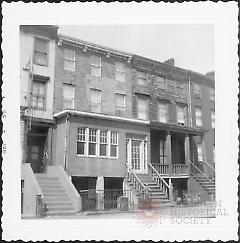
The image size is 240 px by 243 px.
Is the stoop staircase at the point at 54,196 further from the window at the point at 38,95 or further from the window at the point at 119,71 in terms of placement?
the window at the point at 119,71

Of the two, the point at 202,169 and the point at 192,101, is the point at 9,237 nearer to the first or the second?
the point at 202,169

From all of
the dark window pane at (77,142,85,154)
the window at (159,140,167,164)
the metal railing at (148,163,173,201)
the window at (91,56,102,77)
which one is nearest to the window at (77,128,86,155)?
the dark window pane at (77,142,85,154)

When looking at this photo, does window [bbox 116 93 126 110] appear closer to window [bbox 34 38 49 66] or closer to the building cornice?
the building cornice

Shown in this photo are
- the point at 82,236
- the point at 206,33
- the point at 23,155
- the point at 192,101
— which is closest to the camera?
the point at 82,236

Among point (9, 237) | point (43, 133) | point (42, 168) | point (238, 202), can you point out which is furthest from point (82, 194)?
point (238, 202)

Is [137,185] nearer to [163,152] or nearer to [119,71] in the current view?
[163,152]

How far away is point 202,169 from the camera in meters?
18.9

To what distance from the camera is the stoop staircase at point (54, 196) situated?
14.2 m

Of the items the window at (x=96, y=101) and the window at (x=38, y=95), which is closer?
the window at (x=38, y=95)

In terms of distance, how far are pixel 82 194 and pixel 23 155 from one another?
118 inches

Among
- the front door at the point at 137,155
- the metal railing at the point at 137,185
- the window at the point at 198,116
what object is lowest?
the metal railing at the point at 137,185

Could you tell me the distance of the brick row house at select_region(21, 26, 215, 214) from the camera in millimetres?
15953

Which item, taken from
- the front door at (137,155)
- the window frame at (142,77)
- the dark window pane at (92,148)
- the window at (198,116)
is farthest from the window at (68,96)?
the window at (198,116)

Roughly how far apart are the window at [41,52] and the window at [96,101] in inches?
122
